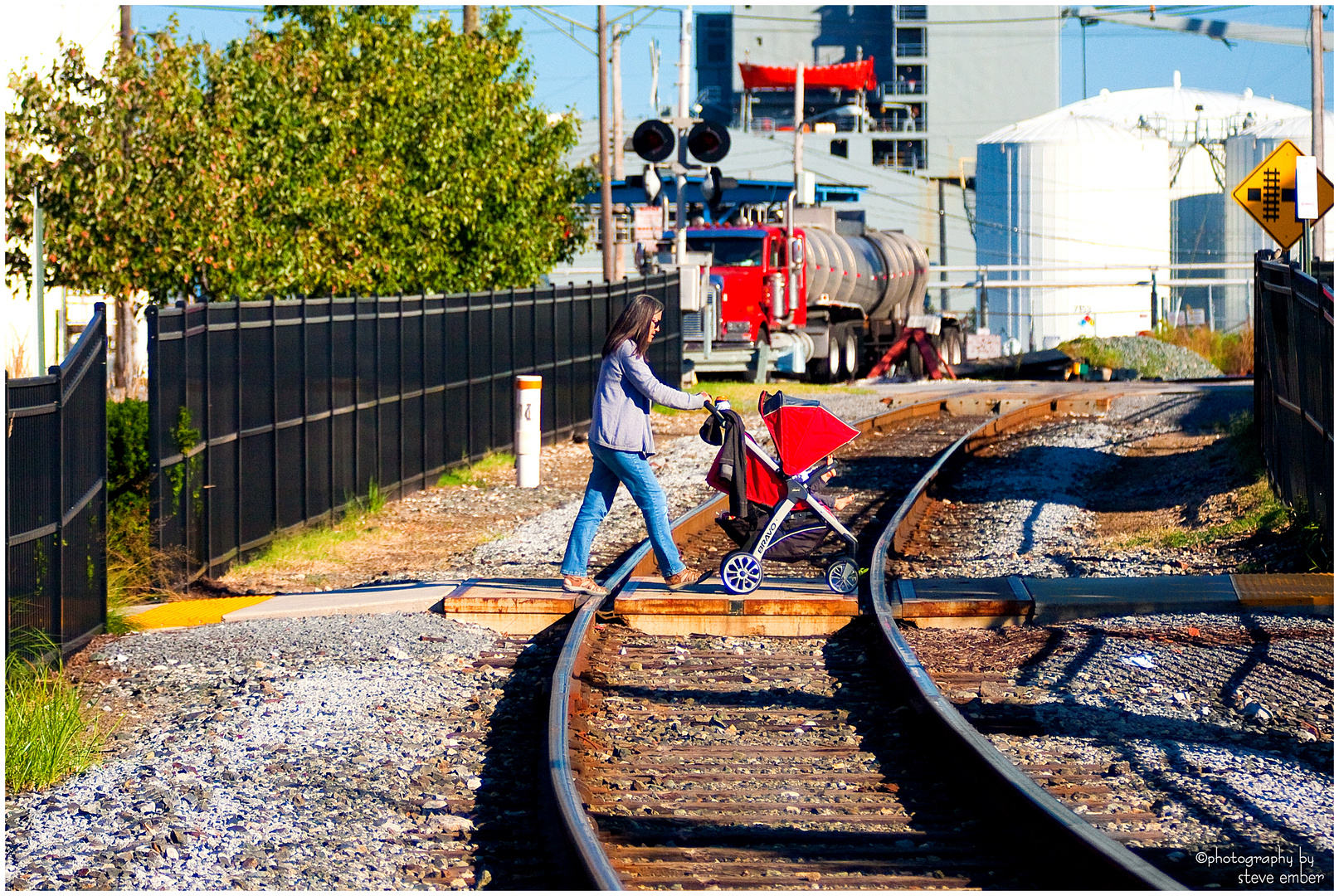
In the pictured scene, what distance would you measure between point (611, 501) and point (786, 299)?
2272 centimetres

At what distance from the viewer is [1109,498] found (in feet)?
53.3

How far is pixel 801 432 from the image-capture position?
949 cm

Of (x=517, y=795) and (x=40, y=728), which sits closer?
(x=517, y=795)

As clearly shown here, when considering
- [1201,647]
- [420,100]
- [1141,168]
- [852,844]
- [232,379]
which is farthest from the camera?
[1141,168]

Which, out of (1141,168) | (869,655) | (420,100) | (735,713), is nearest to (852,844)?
(735,713)

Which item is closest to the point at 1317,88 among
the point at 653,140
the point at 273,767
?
the point at 653,140

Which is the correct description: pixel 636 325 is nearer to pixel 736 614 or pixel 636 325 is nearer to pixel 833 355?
pixel 736 614

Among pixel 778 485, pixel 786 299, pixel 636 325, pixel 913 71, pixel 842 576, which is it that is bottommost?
pixel 842 576

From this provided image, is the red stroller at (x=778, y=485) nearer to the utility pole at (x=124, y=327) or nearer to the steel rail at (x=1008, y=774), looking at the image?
the steel rail at (x=1008, y=774)

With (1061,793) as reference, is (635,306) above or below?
above

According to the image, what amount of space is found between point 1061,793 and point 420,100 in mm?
21766

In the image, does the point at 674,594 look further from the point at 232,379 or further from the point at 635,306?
the point at 232,379

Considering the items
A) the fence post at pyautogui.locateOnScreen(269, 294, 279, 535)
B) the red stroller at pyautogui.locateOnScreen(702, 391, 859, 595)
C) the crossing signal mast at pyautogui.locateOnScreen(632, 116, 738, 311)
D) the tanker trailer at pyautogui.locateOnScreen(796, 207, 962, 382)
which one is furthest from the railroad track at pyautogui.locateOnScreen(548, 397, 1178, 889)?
the tanker trailer at pyautogui.locateOnScreen(796, 207, 962, 382)

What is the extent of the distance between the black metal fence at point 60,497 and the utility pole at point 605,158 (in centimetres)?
2021
